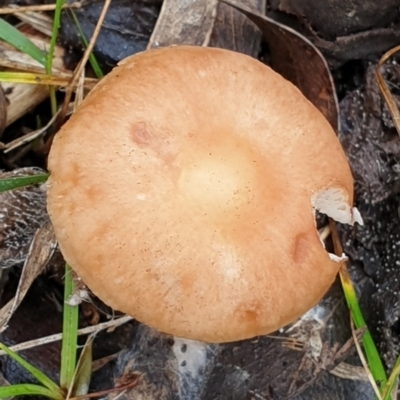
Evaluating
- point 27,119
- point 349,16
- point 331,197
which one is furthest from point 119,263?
point 349,16

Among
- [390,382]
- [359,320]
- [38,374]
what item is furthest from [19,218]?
[390,382]

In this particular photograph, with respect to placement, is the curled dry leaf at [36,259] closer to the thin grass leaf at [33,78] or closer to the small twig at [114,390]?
the small twig at [114,390]

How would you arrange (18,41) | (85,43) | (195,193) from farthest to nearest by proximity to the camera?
(85,43)
(18,41)
(195,193)

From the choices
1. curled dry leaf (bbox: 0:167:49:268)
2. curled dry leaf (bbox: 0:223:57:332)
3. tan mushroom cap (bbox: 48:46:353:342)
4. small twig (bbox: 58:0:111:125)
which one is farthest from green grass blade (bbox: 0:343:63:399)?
small twig (bbox: 58:0:111:125)

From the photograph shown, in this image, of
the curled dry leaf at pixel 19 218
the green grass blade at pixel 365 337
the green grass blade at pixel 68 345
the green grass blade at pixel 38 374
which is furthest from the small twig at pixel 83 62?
the green grass blade at pixel 365 337

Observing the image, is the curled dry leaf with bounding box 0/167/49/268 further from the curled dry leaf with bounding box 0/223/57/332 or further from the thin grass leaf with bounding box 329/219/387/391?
the thin grass leaf with bounding box 329/219/387/391

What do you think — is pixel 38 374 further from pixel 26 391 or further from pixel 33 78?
pixel 33 78
